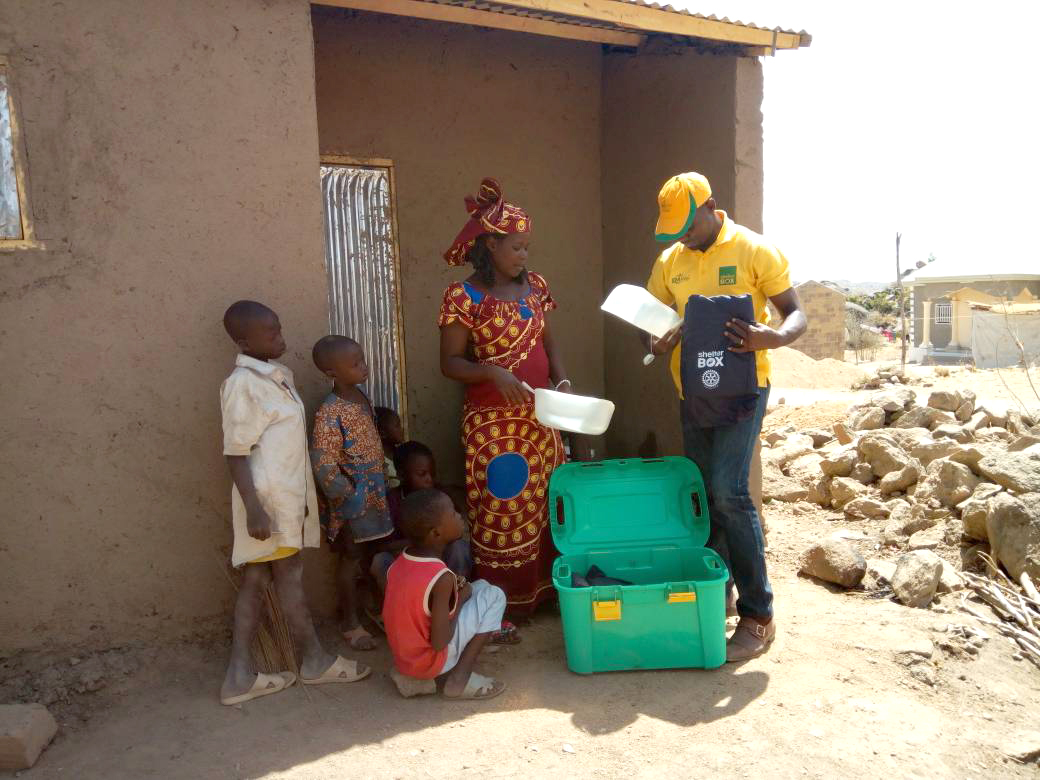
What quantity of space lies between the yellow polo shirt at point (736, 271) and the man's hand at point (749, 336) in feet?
0.46

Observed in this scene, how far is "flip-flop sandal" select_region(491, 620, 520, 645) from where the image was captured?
135 inches

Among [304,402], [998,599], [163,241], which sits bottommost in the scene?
[998,599]

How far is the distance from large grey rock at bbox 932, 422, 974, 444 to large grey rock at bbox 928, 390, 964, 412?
0.99m

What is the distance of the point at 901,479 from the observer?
5.27 m

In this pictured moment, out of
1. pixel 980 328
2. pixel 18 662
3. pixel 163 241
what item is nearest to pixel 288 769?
pixel 18 662

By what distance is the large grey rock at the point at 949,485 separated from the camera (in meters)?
4.62

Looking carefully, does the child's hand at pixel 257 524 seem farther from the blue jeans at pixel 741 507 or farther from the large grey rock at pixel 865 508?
the large grey rock at pixel 865 508

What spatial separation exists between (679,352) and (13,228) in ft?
8.30

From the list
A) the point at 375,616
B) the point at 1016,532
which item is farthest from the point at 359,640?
the point at 1016,532

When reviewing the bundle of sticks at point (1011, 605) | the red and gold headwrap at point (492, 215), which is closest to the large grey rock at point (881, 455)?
the bundle of sticks at point (1011, 605)

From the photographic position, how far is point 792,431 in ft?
27.4

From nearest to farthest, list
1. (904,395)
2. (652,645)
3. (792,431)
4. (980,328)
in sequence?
(652,645), (904,395), (792,431), (980,328)

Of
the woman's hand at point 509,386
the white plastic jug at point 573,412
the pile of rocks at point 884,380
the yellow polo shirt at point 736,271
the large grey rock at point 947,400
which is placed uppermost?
the yellow polo shirt at point 736,271

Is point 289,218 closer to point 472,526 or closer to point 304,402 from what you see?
point 304,402
